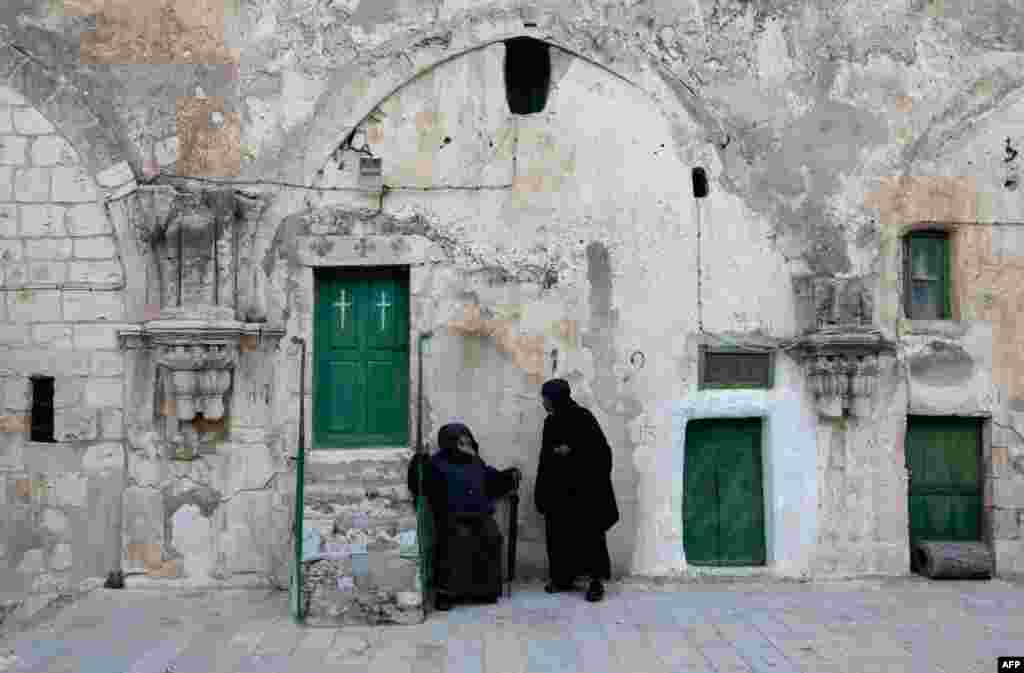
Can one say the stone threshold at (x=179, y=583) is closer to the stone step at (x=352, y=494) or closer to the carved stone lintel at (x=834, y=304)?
the stone step at (x=352, y=494)

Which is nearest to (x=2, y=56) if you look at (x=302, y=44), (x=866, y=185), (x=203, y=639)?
(x=302, y=44)

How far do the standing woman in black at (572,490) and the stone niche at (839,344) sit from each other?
1.91 m

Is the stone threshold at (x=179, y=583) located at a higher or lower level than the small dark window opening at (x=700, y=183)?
lower

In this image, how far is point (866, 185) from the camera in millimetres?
8648

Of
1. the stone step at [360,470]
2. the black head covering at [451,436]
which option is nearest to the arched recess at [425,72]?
the stone step at [360,470]

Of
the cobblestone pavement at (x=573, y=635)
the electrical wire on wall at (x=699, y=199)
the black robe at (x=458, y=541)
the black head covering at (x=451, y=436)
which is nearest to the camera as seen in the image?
the cobblestone pavement at (x=573, y=635)

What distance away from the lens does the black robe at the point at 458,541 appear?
751 centimetres

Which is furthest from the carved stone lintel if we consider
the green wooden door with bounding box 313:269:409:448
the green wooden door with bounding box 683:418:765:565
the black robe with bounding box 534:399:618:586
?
Result: the green wooden door with bounding box 313:269:409:448

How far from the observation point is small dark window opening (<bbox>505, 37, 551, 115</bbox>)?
28.3ft

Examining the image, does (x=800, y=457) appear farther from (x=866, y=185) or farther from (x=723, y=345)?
(x=866, y=185)

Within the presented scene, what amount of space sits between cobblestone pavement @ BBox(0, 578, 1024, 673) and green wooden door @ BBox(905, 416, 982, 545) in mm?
661

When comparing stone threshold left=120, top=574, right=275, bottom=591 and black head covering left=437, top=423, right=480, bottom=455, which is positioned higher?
black head covering left=437, top=423, right=480, bottom=455

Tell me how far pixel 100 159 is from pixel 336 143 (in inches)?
75.3

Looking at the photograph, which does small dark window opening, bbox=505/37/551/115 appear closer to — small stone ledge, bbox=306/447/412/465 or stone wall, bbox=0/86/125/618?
small stone ledge, bbox=306/447/412/465
